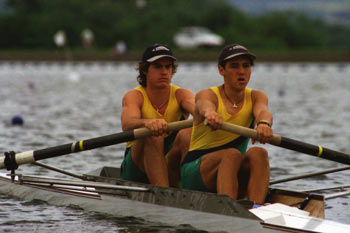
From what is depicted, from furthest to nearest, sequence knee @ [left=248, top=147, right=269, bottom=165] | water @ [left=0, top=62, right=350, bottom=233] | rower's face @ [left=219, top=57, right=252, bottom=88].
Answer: water @ [left=0, top=62, right=350, bottom=233] < rower's face @ [left=219, top=57, right=252, bottom=88] < knee @ [left=248, top=147, right=269, bottom=165]

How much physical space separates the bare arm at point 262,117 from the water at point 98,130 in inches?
56.0

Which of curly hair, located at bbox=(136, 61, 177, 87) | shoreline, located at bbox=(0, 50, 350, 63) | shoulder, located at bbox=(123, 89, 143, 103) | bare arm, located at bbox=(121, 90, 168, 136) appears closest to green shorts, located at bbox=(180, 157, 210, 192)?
bare arm, located at bbox=(121, 90, 168, 136)

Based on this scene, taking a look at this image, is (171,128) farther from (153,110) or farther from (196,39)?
(196,39)

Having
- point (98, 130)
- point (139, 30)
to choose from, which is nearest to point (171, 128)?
point (98, 130)

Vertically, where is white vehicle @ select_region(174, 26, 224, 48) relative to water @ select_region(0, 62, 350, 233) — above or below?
above

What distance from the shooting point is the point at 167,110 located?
8.36 m

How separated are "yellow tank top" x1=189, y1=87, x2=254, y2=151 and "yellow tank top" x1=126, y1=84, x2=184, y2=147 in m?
0.73

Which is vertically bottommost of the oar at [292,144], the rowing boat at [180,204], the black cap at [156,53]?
the rowing boat at [180,204]

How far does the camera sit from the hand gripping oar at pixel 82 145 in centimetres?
785

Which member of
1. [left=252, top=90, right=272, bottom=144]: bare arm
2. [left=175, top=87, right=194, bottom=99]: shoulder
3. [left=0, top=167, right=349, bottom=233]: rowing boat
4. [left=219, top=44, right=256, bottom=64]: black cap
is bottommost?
[left=0, top=167, right=349, bottom=233]: rowing boat

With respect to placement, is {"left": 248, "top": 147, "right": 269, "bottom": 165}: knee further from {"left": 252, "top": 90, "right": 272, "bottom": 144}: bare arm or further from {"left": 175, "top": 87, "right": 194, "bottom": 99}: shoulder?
{"left": 175, "top": 87, "right": 194, "bottom": 99}: shoulder

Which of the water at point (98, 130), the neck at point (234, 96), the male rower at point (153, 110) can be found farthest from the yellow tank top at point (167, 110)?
the water at point (98, 130)

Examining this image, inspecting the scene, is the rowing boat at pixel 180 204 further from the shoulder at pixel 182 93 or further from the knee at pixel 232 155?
the shoulder at pixel 182 93

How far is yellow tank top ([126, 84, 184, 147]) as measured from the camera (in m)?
8.30
